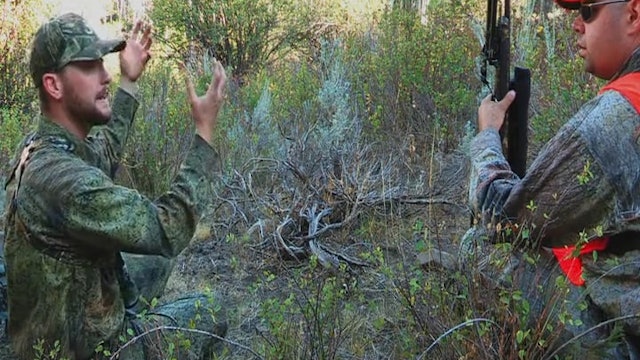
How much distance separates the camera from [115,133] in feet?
12.4

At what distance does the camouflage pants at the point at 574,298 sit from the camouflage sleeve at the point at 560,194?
112mm

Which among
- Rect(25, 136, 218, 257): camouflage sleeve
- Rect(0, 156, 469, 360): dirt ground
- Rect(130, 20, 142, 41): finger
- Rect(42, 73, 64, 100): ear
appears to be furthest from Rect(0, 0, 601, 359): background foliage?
Rect(130, 20, 142, 41): finger

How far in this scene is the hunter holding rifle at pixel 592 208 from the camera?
235 cm

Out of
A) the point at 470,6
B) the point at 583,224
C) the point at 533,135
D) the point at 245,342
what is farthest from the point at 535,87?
the point at 583,224

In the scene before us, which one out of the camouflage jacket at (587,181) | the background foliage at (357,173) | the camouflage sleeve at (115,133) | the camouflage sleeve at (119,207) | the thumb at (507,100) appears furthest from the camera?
the camouflage sleeve at (115,133)

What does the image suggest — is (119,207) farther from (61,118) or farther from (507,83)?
(507,83)

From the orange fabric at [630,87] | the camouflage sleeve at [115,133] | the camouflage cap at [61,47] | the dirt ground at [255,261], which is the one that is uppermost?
the camouflage cap at [61,47]

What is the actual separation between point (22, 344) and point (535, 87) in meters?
4.80

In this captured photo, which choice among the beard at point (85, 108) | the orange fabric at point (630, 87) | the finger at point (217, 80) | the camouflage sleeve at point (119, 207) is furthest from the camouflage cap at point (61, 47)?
the orange fabric at point (630, 87)

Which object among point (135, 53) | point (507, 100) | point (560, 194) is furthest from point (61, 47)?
point (560, 194)

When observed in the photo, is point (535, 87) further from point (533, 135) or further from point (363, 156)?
point (363, 156)

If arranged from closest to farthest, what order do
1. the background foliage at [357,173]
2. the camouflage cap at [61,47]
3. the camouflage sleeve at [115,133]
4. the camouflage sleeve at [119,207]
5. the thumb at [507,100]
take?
1. the camouflage sleeve at [119,207]
2. the background foliage at [357,173]
3. the camouflage cap at [61,47]
4. the thumb at [507,100]
5. the camouflage sleeve at [115,133]

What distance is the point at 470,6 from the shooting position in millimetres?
7793

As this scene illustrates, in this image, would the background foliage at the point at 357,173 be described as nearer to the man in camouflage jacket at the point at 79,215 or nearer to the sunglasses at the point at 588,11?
the man in camouflage jacket at the point at 79,215
